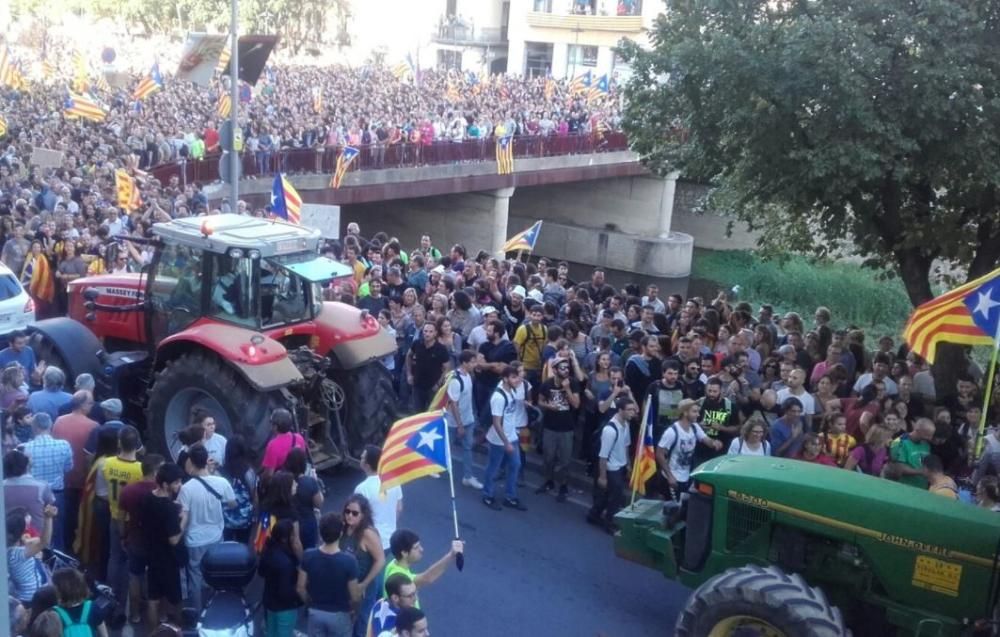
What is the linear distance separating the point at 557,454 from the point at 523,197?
33.3 metres

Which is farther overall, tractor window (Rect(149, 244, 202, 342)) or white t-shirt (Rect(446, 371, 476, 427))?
white t-shirt (Rect(446, 371, 476, 427))

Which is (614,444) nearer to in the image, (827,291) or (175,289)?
(175,289)

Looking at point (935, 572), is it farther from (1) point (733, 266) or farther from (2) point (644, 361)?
(1) point (733, 266)

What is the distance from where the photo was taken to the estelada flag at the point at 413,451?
22.0 ft

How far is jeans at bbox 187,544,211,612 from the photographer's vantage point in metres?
6.66

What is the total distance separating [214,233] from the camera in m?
8.82

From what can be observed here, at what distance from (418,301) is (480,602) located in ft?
18.4

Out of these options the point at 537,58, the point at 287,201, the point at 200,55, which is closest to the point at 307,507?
the point at 287,201

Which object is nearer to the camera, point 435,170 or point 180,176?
point 180,176

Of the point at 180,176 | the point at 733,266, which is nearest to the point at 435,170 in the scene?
the point at 180,176

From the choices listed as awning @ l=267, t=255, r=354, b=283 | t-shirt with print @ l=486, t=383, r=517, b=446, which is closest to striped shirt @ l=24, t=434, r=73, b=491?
awning @ l=267, t=255, r=354, b=283

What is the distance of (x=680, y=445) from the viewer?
8461 mm

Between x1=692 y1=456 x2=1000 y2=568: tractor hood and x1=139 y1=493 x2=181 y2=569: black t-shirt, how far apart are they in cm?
334

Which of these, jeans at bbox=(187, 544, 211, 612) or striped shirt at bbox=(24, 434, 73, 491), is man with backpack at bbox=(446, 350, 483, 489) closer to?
jeans at bbox=(187, 544, 211, 612)
